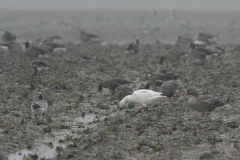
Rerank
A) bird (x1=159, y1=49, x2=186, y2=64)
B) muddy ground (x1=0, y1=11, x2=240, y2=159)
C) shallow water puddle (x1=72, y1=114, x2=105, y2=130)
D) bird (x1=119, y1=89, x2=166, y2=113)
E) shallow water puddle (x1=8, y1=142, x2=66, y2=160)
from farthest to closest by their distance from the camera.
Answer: bird (x1=159, y1=49, x2=186, y2=64) < bird (x1=119, y1=89, x2=166, y2=113) < shallow water puddle (x1=72, y1=114, x2=105, y2=130) < muddy ground (x1=0, y1=11, x2=240, y2=159) < shallow water puddle (x1=8, y1=142, x2=66, y2=160)

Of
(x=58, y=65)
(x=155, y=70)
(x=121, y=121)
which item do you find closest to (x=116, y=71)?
(x=155, y=70)

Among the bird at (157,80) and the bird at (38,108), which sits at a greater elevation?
the bird at (157,80)

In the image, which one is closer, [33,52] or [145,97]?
[145,97]

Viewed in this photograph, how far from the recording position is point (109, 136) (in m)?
9.80

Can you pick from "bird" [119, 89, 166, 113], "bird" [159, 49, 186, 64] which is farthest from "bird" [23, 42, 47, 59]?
"bird" [119, 89, 166, 113]

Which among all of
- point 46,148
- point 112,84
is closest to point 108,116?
point 112,84

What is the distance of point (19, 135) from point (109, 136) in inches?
103

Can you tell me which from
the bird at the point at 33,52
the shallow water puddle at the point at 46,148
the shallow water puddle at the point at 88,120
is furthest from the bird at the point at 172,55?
the shallow water puddle at the point at 46,148

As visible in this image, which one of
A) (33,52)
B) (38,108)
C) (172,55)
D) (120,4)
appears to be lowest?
(38,108)

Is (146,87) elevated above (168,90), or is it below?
below

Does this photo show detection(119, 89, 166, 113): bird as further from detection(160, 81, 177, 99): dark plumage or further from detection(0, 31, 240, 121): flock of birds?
detection(160, 81, 177, 99): dark plumage

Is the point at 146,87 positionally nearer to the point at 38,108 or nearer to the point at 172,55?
the point at 38,108

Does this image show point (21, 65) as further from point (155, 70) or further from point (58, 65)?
point (155, 70)

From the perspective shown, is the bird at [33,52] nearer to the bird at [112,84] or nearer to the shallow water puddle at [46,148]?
the bird at [112,84]
